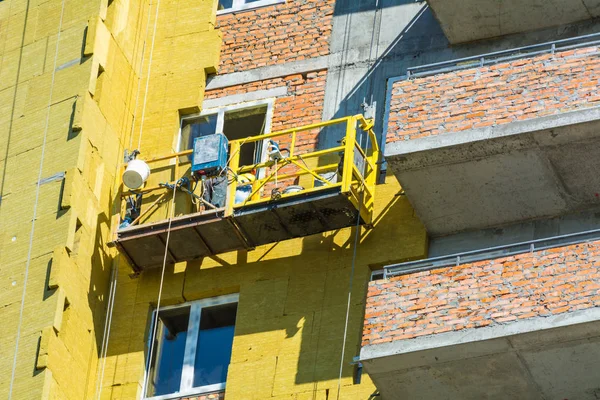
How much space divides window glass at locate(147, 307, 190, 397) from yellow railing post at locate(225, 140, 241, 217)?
173 cm

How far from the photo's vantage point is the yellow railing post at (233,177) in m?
25.0

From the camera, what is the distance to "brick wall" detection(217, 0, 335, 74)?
27328mm

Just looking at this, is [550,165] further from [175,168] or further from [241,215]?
[175,168]

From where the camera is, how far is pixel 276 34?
27656mm

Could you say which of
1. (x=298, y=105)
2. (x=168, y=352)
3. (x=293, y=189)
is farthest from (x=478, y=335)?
(x=298, y=105)

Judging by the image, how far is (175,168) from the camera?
26766mm

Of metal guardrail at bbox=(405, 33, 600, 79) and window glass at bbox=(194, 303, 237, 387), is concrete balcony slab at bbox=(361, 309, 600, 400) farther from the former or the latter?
metal guardrail at bbox=(405, 33, 600, 79)

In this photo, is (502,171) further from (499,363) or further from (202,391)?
(202,391)

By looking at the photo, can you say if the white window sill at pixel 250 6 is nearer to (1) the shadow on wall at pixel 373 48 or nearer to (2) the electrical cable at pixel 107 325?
(1) the shadow on wall at pixel 373 48

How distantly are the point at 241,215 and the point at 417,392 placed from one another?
3695 millimetres

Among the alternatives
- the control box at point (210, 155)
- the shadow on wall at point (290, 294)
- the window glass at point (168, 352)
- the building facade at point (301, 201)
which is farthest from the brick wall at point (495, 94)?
the window glass at point (168, 352)

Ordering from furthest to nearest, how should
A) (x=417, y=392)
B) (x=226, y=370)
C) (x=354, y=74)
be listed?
(x=354, y=74) → (x=226, y=370) → (x=417, y=392)

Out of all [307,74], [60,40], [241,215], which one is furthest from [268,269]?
[60,40]

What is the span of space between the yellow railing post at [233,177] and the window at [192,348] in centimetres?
135
